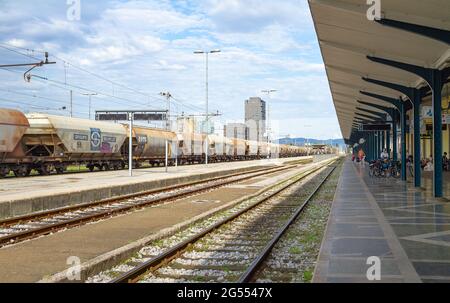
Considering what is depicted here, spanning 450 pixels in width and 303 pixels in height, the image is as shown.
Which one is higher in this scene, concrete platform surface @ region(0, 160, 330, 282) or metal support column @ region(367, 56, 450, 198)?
metal support column @ region(367, 56, 450, 198)

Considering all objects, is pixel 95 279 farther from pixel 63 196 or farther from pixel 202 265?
pixel 63 196

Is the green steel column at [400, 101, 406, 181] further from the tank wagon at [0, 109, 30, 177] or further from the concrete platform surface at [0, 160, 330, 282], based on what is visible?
the tank wagon at [0, 109, 30, 177]

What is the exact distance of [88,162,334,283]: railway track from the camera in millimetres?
6812

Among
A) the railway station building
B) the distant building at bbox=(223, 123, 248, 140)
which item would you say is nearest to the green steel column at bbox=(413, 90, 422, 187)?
the railway station building

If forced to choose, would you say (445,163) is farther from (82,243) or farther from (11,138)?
(82,243)

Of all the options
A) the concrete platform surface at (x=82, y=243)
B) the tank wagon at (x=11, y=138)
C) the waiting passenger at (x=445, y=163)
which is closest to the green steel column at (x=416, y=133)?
the concrete platform surface at (x=82, y=243)

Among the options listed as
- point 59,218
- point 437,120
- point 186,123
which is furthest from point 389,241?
point 186,123

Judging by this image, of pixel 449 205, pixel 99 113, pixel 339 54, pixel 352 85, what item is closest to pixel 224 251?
pixel 449 205

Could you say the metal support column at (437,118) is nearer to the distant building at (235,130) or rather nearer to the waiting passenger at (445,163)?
the waiting passenger at (445,163)

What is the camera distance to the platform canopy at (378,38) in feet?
38.2

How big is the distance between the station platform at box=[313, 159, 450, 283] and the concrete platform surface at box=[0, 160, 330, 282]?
11.8 feet

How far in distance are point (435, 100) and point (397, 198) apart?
3.34 metres
